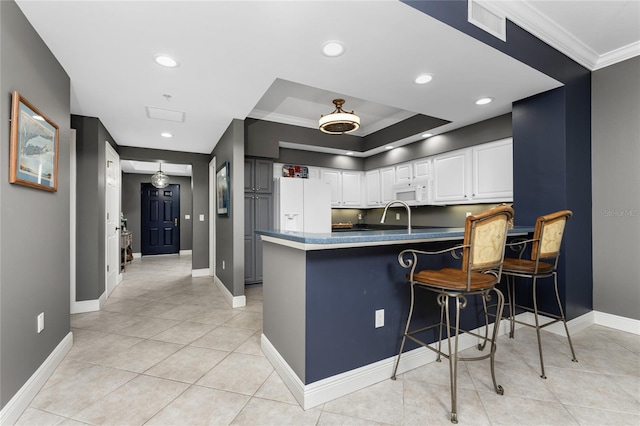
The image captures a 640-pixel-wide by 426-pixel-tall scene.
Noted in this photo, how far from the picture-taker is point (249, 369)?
2.16m

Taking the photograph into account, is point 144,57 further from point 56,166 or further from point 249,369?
point 249,369

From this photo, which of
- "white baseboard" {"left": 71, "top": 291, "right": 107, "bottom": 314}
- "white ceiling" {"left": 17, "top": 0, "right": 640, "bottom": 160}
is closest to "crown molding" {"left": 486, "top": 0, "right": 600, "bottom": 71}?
"white ceiling" {"left": 17, "top": 0, "right": 640, "bottom": 160}

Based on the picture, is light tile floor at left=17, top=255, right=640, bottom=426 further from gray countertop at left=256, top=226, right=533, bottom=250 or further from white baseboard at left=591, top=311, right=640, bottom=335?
gray countertop at left=256, top=226, right=533, bottom=250

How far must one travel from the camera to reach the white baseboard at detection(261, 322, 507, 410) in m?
1.75

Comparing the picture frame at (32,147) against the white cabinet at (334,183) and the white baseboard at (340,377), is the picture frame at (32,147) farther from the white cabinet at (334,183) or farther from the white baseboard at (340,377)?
the white cabinet at (334,183)

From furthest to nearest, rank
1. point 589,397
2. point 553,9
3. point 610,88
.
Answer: point 610,88
point 553,9
point 589,397

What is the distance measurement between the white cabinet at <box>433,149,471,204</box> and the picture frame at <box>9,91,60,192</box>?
428cm

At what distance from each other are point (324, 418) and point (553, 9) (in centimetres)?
333

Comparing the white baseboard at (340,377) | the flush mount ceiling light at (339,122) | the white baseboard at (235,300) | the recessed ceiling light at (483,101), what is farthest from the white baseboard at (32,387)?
the recessed ceiling light at (483,101)

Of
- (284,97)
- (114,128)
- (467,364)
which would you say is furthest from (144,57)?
(467,364)

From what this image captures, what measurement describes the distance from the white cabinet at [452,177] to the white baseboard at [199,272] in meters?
4.30

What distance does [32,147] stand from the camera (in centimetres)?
187

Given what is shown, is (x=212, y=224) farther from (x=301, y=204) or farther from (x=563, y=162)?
(x=563, y=162)

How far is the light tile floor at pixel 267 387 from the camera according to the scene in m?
1.65
